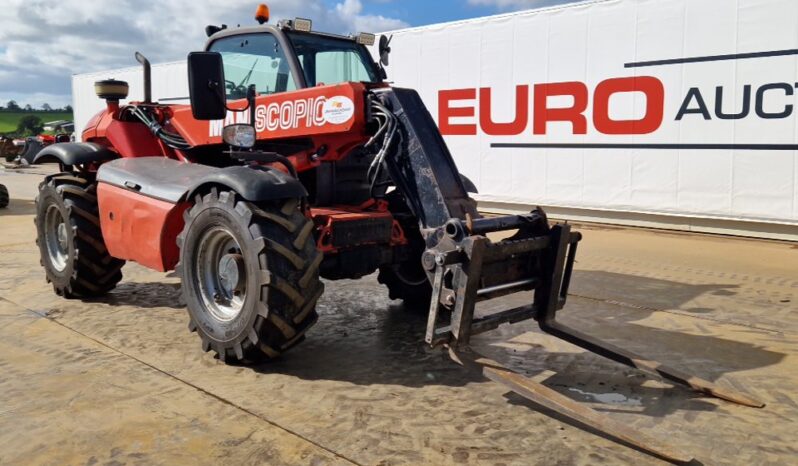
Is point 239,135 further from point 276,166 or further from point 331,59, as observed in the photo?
point 331,59

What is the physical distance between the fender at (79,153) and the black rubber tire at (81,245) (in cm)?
17

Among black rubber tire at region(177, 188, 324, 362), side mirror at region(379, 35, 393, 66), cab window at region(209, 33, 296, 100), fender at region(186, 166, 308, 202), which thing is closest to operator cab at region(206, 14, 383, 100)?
cab window at region(209, 33, 296, 100)

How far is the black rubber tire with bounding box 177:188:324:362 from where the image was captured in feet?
13.3

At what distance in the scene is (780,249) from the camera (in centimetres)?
888

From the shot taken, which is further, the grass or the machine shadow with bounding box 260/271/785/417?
the grass

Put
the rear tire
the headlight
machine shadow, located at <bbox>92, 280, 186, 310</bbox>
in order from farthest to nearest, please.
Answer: the rear tire
machine shadow, located at <bbox>92, 280, 186, 310</bbox>
the headlight

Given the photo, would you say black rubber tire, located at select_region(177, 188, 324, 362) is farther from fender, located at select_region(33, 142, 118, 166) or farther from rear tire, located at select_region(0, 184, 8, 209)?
rear tire, located at select_region(0, 184, 8, 209)

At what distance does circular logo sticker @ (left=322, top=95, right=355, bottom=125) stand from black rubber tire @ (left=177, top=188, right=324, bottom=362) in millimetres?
662

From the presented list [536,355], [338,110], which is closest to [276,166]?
[338,110]

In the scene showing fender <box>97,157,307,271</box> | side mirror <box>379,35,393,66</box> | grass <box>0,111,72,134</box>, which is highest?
grass <box>0,111,72,134</box>

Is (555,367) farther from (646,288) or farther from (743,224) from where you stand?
(743,224)

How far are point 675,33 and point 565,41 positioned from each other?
167 centimetres

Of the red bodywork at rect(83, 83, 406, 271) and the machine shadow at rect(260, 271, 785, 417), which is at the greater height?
the red bodywork at rect(83, 83, 406, 271)

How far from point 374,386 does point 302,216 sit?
1.10m
